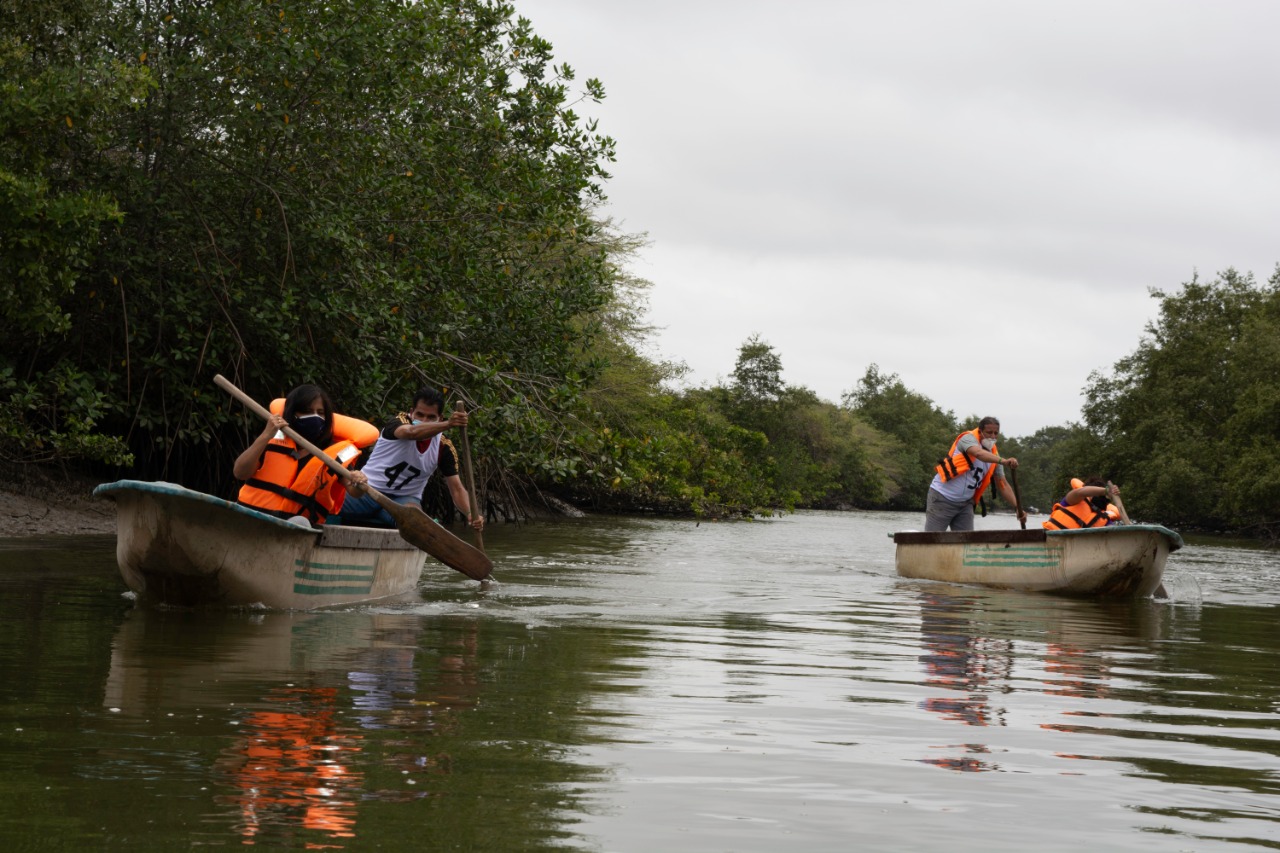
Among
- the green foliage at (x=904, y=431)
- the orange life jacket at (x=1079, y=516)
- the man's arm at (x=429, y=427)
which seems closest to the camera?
the man's arm at (x=429, y=427)

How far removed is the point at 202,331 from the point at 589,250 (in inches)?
584

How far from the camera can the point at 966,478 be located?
14.1m

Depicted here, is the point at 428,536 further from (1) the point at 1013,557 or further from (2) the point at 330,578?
(1) the point at 1013,557

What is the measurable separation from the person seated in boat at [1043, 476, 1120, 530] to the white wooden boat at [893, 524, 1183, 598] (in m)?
0.52

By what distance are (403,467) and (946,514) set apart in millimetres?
6846

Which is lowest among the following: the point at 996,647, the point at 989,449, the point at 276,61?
the point at 996,647

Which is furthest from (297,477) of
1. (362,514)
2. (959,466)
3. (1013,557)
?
(959,466)

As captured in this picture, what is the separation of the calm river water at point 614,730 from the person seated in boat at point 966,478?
14.1 feet

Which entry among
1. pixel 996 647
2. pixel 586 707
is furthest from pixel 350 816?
pixel 996 647

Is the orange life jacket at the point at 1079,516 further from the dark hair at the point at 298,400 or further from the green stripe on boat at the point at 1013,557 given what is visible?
the dark hair at the point at 298,400

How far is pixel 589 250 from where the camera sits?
1159 inches

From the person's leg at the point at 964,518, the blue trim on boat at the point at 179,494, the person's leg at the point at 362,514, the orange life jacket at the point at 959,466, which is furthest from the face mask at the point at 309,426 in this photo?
the person's leg at the point at 964,518

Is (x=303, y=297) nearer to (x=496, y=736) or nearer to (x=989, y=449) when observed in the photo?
(x=989, y=449)

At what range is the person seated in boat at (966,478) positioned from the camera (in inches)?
543
